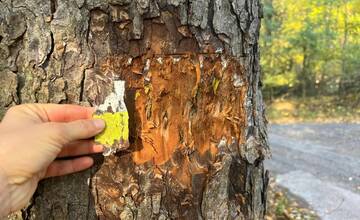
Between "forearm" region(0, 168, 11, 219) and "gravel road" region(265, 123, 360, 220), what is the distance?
4.68m

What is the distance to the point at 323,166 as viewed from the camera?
7.42 meters

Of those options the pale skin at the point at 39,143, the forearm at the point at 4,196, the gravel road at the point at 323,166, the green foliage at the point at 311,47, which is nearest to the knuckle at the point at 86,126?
the pale skin at the point at 39,143

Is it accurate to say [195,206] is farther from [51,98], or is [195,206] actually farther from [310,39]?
[310,39]

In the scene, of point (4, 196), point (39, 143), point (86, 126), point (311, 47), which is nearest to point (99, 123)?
point (86, 126)

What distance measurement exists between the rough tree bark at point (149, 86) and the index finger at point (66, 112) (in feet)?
0.09

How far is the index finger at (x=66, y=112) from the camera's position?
141cm

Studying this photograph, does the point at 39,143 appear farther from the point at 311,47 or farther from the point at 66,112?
the point at 311,47

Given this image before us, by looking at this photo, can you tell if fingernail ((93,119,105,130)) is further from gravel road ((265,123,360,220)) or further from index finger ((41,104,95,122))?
gravel road ((265,123,360,220))

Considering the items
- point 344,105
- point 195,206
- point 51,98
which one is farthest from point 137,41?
point 344,105

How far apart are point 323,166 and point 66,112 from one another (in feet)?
22.0

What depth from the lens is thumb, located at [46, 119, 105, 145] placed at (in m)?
1.35

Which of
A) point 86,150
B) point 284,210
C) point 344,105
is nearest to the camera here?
point 86,150

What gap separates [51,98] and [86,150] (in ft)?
0.70

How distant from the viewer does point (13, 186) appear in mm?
1385
